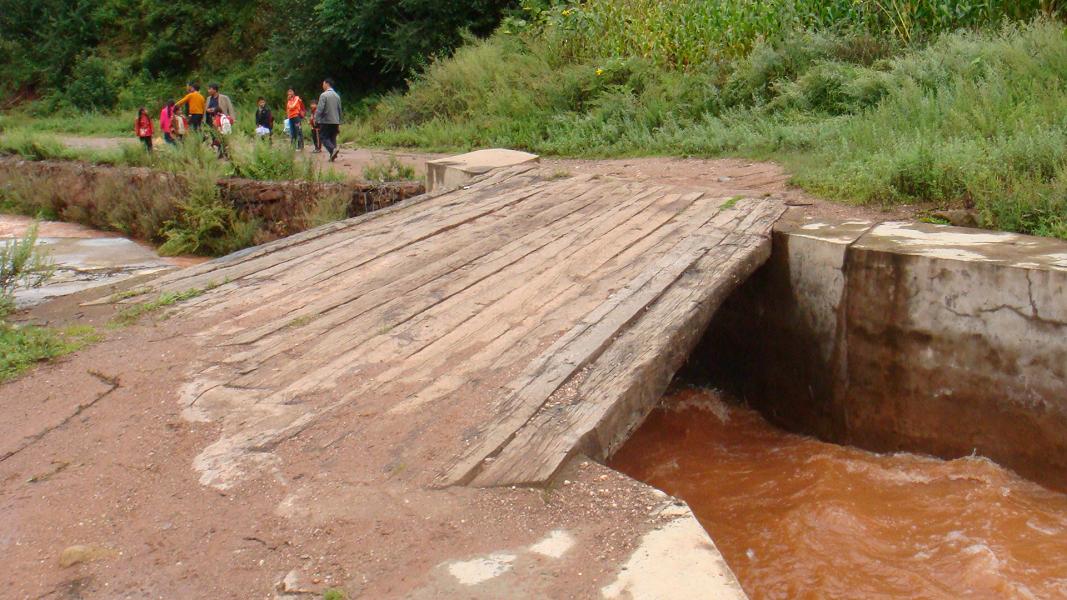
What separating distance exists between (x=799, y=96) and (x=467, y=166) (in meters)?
4.05

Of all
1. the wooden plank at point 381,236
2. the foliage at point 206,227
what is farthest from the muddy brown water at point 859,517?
the foliage at point 206,227

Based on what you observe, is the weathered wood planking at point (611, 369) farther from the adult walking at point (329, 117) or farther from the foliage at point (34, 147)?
the foliage at point (34, 147)

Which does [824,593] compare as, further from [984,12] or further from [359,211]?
[984,12]

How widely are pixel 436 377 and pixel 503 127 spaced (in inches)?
403

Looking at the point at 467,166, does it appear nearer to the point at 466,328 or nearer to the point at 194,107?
the point at 466,328

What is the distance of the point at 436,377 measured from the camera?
4.12 meters

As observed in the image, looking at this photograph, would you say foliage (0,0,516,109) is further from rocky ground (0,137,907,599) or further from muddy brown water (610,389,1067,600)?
rocky ground (0,137,907,599)

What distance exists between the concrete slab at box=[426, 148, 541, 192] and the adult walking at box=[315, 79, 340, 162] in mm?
5085

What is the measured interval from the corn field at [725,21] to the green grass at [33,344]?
32.1 feet

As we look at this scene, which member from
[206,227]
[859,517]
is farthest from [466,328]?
[206,227]

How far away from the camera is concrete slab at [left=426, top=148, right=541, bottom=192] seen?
28.6ft

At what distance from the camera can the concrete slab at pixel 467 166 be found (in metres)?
8.71

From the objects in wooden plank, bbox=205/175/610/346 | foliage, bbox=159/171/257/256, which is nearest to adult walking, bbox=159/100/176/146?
foliage, bbox=159/171/257/256

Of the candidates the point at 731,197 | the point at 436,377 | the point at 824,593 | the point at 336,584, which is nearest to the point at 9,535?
the point at 336,584
